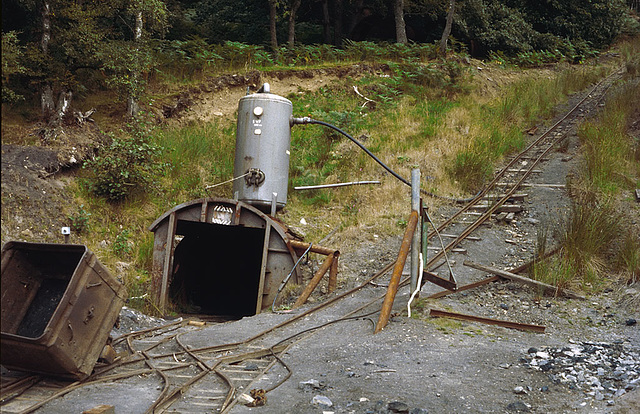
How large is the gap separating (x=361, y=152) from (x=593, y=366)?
390 inches

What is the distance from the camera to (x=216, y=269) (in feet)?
42.8

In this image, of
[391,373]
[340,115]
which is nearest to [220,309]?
[340,115]

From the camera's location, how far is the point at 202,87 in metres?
17.1

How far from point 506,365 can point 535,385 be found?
438 millimetres

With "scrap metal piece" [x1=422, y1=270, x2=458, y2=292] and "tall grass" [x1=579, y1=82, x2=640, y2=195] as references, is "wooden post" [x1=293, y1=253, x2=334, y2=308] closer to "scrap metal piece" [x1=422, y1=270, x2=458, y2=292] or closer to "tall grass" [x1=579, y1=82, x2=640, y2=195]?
"scrap metal piece" [x1=422, y1=270, x2=458, y2=292]

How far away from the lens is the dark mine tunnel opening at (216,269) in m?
11.5

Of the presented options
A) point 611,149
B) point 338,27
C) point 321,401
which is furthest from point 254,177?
point 338,27

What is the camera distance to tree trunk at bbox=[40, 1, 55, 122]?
11.9 meters

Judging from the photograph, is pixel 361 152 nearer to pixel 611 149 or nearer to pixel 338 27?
pixel 611 149

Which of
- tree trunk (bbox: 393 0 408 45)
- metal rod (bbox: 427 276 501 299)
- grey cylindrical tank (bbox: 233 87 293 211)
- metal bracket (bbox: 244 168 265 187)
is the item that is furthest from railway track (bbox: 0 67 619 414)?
tree trunk (bbox: 393 0 408 45)

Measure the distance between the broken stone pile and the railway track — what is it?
1.91m

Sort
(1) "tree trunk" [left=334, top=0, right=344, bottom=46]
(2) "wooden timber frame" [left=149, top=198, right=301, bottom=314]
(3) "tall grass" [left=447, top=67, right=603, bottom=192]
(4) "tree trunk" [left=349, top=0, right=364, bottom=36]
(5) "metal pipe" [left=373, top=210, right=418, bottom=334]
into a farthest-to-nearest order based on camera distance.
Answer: (4) "tree trunk" [left=349, top=0, right=364, bottom=36] → (1) "tree trunk" [left=334, top=0, right=344, bottom=46] → (3) "tall grass" [left=447, top=67, right=603, bottom=192] → (2) "wooden timber frame" [left=149, top=198, right=301, bottom=314] → (5) "metal pipe" [left=373, top=210, right=418, bottom=334]

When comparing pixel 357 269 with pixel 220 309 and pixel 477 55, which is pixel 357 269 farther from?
pixel 477 55

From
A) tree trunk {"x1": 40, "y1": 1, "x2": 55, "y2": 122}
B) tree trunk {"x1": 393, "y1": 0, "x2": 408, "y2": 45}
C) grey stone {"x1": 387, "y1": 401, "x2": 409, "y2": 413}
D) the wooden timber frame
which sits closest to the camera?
grey stone {"x1": 387, "y1": 401, "x2": 409, "y2": 413}
